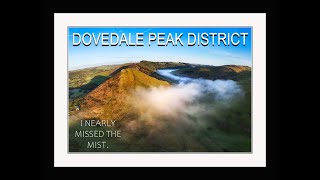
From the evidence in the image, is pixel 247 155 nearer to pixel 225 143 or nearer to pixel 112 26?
pixel 225 143

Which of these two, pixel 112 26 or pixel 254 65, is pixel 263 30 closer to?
pixel 254 65

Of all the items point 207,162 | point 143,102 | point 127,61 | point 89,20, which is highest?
point 89,20

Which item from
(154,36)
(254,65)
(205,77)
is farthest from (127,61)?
(254,65)

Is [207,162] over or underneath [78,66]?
underneath

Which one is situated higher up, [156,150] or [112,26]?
[112,26]

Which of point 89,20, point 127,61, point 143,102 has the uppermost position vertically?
point 89,20

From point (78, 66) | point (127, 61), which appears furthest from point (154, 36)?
point (78, 66)
